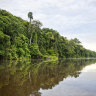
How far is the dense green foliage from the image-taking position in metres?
29.5

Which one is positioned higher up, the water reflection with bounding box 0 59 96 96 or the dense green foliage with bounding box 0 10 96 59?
the dense green foliage with bounding box 0 10 96 59

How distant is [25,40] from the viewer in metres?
48.8

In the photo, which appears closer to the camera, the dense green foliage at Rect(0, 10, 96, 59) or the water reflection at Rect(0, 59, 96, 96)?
the water reflection at Rect(0, 59, 96, 96)

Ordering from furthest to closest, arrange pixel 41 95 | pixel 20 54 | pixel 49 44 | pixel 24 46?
pixel 49 44
pixel 24 46
pixel 20 54
pixel 41 95

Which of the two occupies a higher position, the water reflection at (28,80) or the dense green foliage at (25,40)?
the dense green foliage at (25,40)

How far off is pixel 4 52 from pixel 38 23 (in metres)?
26.6

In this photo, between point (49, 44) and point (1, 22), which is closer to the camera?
point (1, 22)

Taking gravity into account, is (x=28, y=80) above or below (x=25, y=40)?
below

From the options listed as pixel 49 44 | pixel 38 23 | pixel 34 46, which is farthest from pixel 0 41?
pixel 49 44

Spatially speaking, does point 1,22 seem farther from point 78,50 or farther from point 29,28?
point 78,50

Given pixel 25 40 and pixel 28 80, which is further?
pixel 25 40

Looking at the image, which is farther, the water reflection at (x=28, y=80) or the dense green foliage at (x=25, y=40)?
the dense green foliage at (x=25, y=40)

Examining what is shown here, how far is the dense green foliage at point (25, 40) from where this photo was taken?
29469mm

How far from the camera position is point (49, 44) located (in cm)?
7494
